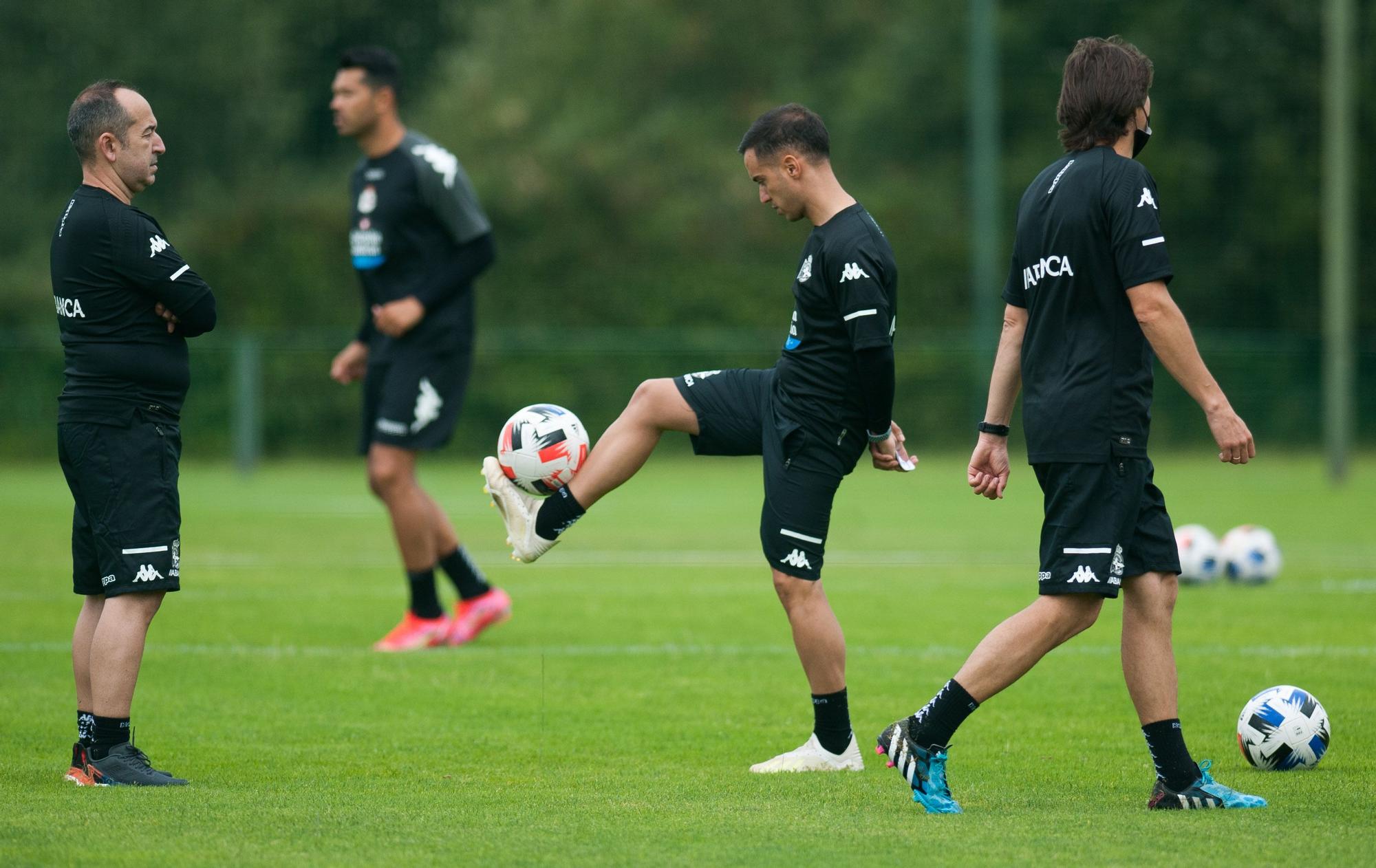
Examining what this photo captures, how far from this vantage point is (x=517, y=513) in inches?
230

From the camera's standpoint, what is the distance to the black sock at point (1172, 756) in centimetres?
486

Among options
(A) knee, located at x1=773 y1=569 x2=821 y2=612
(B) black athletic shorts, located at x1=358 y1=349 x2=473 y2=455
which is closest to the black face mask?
(A) knee, located at x1=773 y1=569 x2=821 y2=612

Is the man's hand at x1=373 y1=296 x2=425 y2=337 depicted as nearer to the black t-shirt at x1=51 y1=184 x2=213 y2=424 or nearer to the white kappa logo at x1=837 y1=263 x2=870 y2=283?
the black t-shirt at x1=51 y1=184 x2=213 y2=424

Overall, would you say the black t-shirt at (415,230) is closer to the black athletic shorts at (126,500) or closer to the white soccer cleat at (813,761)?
the black athletic shorts at (126,500)

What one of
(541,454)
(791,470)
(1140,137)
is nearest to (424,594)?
(541,454)

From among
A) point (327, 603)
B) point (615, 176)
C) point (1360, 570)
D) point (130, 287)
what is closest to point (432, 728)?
point (130, 287)

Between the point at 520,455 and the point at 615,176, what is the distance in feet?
76.4

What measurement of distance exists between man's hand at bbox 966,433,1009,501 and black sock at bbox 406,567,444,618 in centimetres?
385

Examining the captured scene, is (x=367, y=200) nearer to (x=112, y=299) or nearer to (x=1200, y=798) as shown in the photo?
(x=112, y=299)

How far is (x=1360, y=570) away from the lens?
441 inches

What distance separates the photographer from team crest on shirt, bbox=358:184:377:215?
28.1ft

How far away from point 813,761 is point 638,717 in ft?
3.60

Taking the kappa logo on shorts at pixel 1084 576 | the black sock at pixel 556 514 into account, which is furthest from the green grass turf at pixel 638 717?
the black sock at pixel 556 514

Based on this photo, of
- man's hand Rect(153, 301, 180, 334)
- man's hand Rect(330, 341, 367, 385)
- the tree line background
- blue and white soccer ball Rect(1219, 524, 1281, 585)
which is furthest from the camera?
the tree line background
